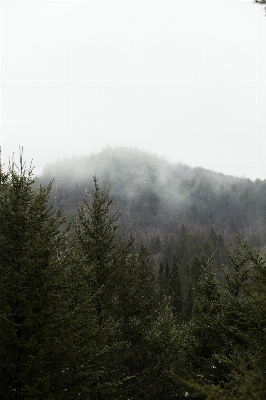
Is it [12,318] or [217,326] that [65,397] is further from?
[217,326]

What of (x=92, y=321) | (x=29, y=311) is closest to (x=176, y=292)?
(x=92, y=321)

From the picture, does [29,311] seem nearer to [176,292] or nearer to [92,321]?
[92,321]

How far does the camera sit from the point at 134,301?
38.8 ft

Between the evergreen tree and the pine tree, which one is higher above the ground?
the pine tree

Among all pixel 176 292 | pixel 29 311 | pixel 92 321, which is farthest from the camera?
pixel 176 292

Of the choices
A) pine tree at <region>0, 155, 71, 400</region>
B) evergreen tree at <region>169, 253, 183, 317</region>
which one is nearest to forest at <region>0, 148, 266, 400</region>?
pine tree at <region>0, 155, 71, 400</region>

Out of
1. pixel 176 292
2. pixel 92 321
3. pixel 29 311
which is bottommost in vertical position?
pixel 176 292

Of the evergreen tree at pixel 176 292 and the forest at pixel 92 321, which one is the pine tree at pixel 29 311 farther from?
the evergreen tree at pixel 176 292

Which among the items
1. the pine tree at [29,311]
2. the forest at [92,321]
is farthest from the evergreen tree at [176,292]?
the pine tree at [29,311]

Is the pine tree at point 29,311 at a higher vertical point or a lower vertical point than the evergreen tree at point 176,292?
higher

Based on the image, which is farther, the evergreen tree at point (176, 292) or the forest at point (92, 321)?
the evergreen tree at point (176, 292)

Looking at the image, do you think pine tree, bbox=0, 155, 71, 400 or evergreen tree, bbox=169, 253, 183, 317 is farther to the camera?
evergreen tree, bbox=169, 253, 183, 317

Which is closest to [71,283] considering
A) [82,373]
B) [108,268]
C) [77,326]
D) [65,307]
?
[65,307]

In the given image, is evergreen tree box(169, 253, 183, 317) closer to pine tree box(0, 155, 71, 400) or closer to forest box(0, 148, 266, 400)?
forest box(0, 148, 266, 400)
